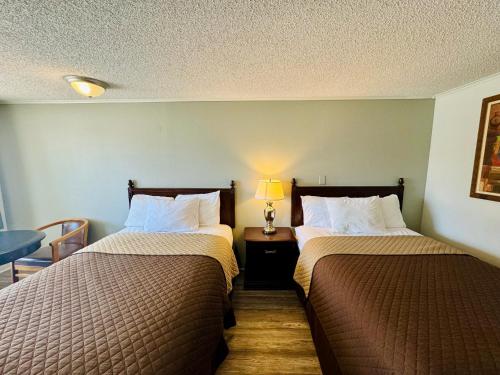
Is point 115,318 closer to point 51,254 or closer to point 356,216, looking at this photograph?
point 51,254

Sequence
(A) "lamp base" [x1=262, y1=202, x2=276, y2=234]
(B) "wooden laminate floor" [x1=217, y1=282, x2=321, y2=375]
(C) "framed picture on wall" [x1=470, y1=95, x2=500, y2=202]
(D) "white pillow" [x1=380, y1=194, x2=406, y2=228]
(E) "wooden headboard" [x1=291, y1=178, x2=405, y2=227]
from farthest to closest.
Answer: (E) "wooden headboard" [x1=291, y1=178, x2=405, y2=227] < (A) "lamp base" [x1=262, y1=202, x2=276, y2=234] < (D) "white pillow" [x1=380, y1=194, x2=406, y2=228] < (C) "framed picture on wall" [x1=470, y1=95, x2=500, y2=202] < (B) "wooden laminate floor" [x1=217, y1=282, x2=321, y2=375]

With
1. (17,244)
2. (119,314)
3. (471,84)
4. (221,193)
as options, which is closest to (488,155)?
(471,84)

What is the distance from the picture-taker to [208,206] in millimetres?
2537

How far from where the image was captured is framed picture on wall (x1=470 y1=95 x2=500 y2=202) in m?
1.88

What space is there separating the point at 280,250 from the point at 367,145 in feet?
5.45

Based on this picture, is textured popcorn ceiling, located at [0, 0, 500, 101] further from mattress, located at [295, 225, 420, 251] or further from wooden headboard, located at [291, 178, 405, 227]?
mattress, located at [295, 225, 420, 251]

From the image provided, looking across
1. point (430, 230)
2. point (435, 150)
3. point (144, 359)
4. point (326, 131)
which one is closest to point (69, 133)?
point (144, 359)

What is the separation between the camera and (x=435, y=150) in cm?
250

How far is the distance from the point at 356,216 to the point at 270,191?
0.96 metres

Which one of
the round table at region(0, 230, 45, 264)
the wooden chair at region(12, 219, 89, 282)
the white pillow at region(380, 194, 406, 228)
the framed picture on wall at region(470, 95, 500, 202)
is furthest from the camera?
the white pillow at region(380, 194, 406, 228)

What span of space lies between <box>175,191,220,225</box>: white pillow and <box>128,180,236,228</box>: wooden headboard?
0.32 ft

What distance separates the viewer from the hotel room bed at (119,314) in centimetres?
83

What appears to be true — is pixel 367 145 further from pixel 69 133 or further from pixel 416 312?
pixel 69 133

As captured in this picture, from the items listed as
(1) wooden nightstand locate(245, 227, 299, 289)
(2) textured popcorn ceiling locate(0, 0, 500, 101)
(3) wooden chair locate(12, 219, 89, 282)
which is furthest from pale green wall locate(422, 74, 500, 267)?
(3) wooden chair locate(12, 219, 89, 282)
